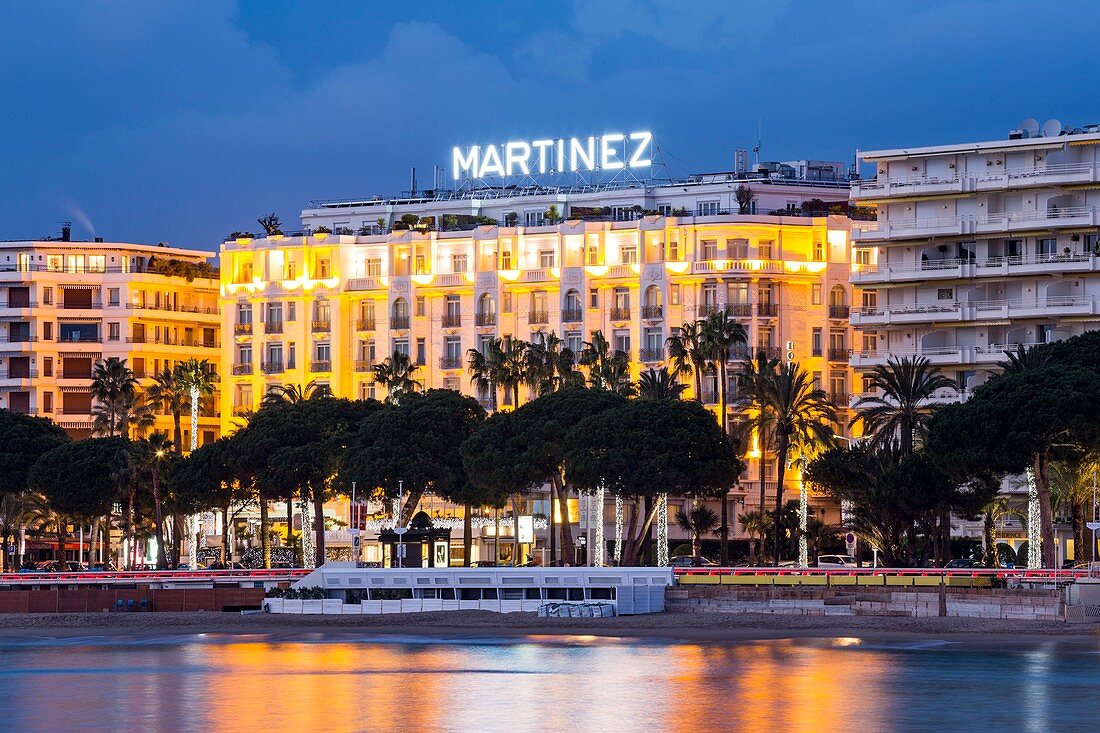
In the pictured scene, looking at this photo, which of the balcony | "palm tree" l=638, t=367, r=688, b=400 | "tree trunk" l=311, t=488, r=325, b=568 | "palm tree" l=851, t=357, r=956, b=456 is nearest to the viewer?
"palm tree" l=851, t=357, r=956, b=456

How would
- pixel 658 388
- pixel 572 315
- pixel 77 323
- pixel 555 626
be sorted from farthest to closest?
pixel 77 323
pixel 572 315
pixel 658 388
pixel 555 626

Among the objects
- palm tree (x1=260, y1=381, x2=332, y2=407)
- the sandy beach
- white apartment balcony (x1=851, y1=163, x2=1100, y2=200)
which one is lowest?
the sandy beach

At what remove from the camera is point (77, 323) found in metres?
196

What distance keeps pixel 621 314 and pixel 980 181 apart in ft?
118

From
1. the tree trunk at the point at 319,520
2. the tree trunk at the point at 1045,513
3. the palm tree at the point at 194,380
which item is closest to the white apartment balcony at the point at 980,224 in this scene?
the tree trunk at the point at 1045,513

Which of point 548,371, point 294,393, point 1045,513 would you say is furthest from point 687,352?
point 1045,513

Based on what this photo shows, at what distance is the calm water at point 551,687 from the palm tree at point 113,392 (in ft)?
219

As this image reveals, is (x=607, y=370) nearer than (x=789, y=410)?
No

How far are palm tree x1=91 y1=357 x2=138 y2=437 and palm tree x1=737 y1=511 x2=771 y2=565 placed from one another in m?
46.0

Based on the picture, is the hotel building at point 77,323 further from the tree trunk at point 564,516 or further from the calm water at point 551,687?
the calm water at point 551,687

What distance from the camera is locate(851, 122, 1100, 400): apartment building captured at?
142 meters

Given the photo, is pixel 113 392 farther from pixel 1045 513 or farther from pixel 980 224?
pixel 1045 513

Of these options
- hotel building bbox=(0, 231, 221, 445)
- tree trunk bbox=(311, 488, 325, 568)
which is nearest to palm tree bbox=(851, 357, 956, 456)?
tree trunk bbox=(311, 488, 325, 568)

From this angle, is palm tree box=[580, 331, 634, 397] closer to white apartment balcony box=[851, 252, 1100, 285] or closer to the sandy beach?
white apartment balcony box=[851, 252, 1100, 285]
